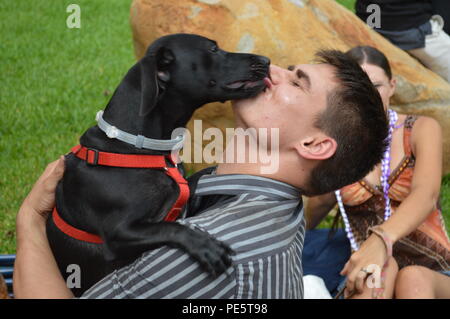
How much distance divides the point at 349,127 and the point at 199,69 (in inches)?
30.7

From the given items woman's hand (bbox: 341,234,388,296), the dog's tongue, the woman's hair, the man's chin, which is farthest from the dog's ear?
the woman's hair

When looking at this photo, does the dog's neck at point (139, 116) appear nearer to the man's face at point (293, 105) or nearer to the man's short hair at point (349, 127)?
the man's face at point (293, 105)

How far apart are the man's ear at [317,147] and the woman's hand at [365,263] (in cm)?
58

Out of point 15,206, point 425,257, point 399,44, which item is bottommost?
point 15,206

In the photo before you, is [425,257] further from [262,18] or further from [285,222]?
[262,18]

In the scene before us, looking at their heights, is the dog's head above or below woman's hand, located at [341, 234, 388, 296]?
above

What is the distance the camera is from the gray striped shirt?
181 cm

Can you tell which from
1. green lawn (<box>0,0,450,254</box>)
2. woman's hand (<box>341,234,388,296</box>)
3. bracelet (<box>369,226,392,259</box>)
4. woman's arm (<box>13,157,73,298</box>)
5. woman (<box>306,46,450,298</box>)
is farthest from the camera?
green lawn (<box>0,0,450,254</box>)

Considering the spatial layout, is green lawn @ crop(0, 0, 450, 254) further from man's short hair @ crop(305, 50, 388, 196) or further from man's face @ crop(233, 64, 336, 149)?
man's short hair @ crop(305, 50, 388, 196)

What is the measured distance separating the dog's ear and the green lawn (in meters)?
2.23

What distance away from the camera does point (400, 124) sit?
3537 millimetres

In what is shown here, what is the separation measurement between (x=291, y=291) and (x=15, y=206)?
3.28m

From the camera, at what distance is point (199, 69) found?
2.62 meters
